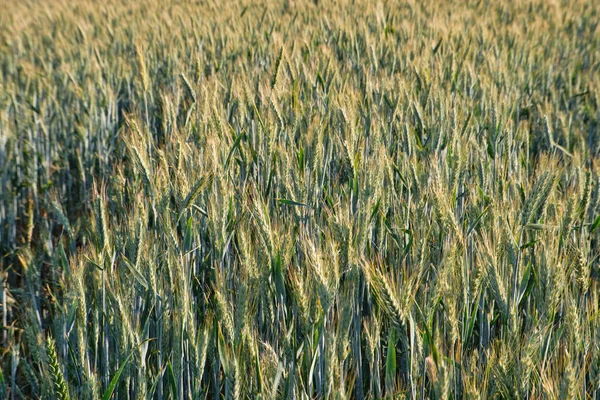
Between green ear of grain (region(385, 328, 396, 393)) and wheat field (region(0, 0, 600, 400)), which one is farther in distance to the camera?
wheat field (region(0, 0, 600, 400))

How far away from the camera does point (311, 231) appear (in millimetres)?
1863

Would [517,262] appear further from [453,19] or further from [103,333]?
[453,19]

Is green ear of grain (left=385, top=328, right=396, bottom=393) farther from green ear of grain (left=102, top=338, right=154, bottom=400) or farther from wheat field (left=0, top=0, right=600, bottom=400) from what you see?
green ear of grain (left=102, top=338, right=154, bottom=400)

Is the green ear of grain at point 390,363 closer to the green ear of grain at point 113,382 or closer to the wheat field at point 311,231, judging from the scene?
the wheat field at point 311,231

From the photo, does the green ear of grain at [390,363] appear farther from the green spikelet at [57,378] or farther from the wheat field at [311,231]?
the green spikelet at [57,378]

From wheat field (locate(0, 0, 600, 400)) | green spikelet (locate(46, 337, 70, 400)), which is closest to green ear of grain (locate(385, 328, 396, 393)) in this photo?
wheat field (locate(0, 0, 600, 400))

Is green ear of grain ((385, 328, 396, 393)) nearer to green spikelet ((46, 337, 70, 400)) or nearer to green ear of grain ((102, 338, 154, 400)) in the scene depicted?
green ear of grain ((102, 338, 154, 400))

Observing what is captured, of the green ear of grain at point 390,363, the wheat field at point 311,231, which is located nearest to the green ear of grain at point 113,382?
the wheat field at point 311,231

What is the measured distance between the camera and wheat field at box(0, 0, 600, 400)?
1309 millimetres

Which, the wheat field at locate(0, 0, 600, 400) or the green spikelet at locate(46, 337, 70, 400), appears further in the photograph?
→ the wheat field at locate(0, 0, 600, 400)

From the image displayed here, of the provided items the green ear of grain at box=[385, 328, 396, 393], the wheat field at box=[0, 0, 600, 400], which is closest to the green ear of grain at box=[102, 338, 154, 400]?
the wheat field at box=[0, 0, 600, 400]

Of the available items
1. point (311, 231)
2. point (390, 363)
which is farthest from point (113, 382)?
point (311, 231)

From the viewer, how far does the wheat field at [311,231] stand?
4.29ft

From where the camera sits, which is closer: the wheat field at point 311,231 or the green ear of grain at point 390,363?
the green ear of grain at point 390,363
